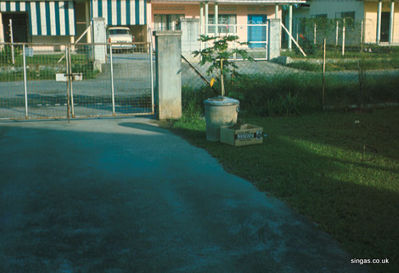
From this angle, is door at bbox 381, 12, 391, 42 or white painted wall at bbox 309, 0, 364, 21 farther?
door at bbox 381, 12, 391, 42

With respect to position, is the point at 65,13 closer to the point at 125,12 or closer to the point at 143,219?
the point at 125,12

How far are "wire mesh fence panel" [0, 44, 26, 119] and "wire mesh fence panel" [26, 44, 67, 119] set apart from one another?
28 cm

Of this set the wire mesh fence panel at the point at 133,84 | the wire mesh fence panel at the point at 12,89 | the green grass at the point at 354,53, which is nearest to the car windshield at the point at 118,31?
the wire mesh fence panel at the point at 133,84

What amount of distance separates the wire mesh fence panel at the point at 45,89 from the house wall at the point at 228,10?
11829 millimetres

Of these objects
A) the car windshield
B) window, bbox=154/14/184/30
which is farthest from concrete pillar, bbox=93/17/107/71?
window, bbox=154/14/184/30

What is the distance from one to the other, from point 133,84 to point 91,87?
152cm

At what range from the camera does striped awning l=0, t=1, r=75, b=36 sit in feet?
99.1

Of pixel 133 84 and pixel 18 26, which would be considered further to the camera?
pixel 18 26

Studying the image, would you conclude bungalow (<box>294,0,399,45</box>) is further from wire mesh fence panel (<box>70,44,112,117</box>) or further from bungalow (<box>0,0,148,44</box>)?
wire mesh fence panel (<box>70,44,112,117</box>)

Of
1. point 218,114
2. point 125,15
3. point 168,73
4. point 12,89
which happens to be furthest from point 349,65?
point 125,15

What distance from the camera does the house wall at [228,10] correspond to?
33281mm

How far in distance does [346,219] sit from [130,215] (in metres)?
2.29

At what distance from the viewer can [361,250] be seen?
4418mm

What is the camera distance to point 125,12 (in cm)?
3092
